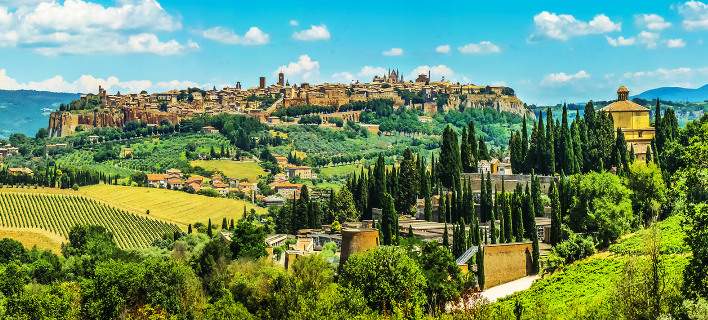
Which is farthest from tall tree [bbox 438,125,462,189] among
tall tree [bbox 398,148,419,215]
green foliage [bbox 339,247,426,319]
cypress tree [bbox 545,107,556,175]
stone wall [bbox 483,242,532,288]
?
green foliage [bbox 339,247,426,319]

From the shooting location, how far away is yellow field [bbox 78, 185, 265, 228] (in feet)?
335

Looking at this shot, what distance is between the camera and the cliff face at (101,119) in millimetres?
190125

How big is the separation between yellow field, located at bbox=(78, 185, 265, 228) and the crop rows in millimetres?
2862

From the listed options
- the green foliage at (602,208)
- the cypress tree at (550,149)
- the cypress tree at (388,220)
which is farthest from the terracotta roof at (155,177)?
the green foliage at (602,208)

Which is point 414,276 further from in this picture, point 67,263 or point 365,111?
point 365,111

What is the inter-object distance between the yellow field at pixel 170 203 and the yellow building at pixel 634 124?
47.7 m

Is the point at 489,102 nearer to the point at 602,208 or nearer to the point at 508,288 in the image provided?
the point at 602,208

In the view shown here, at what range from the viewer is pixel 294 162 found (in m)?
148

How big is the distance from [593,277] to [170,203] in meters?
77.9

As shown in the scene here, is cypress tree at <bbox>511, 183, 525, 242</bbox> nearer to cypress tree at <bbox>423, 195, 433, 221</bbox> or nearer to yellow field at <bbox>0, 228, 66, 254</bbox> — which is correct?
cypress tree at <bbox>423, 195, 433, 221</bbox>

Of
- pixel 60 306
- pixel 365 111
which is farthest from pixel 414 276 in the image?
pixel 365 111

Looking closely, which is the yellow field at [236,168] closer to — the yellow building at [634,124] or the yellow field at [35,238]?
the yellow field at [35,238]

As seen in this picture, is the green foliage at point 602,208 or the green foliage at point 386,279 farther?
the green foliage at point 602,208

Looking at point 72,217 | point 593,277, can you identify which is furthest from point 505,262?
point 72,217
